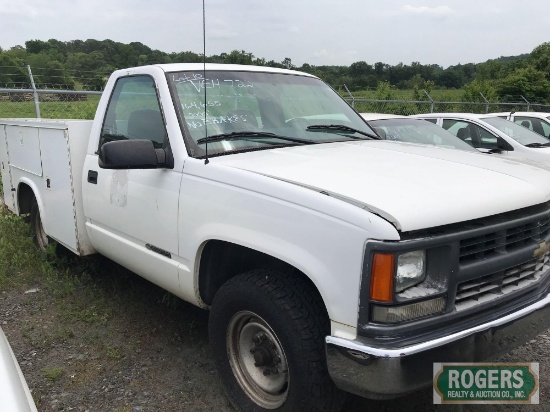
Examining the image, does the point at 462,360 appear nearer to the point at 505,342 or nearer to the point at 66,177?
the point at 505,342

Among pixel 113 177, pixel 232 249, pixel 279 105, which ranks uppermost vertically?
pixel 279 105

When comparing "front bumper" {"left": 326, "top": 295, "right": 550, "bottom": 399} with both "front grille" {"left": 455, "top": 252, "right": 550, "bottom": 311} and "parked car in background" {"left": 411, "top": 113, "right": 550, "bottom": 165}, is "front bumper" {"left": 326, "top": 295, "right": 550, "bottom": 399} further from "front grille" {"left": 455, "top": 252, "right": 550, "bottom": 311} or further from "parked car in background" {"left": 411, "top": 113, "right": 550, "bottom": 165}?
"parked car in background" {"left": 411, "top": 113, "right": 550, "bottom": 165}

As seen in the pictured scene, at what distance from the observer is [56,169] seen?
4.11 metres

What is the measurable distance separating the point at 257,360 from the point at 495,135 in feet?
23.5

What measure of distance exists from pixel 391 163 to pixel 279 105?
100cm

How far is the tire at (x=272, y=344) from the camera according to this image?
7.34 ft

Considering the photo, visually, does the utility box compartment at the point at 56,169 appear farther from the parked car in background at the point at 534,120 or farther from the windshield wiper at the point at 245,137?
the parked car in background at the point at 534,120

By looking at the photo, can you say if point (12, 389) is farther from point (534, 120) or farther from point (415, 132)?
point (534, 120)

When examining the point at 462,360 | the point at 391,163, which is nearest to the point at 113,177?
the point at 391,163

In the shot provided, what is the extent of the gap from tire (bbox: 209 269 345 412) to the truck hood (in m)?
0.52

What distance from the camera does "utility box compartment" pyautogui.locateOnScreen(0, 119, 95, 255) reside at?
3.91 m

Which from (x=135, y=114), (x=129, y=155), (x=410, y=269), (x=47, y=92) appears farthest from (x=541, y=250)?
(x=47, y=92)

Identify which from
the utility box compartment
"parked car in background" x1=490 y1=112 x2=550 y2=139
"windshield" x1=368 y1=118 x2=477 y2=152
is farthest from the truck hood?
"parked car in background" x1=490 y1=112 x2=550 y2=139

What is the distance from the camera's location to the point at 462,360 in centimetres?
211
